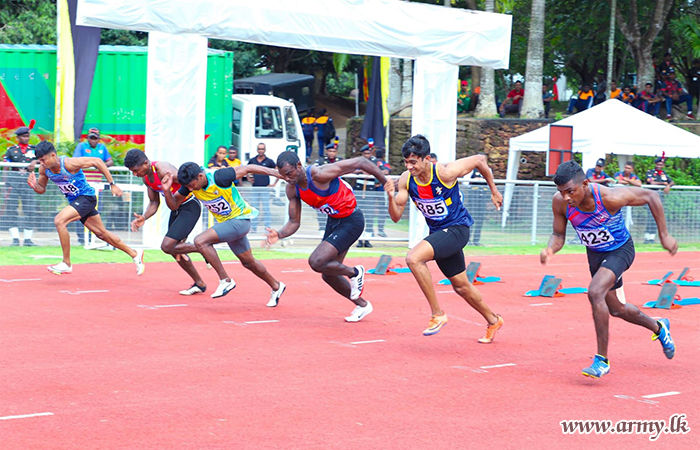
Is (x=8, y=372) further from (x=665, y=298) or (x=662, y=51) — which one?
(x=662, y=51)

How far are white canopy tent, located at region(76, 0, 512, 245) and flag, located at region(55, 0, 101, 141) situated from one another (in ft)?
12.8

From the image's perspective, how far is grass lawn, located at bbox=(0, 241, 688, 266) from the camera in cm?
1426

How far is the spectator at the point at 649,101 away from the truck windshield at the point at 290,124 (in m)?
10.3

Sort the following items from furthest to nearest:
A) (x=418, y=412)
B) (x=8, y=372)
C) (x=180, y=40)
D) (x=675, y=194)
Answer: (x=675, y=194)
(x=180, y=40)
(x=8, y=372)
(x=418, y=412)

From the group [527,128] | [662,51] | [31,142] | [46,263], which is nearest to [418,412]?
[46,263]

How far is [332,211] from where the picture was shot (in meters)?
9.65

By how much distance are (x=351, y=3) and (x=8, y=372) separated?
11.1 m

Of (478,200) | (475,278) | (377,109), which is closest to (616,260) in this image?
(475,278)

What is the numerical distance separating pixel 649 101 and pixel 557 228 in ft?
66.5

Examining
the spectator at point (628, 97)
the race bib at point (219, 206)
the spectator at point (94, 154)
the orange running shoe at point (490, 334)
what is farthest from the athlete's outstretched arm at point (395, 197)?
the spectator at point (628, 97)

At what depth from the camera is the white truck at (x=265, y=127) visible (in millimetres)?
22641

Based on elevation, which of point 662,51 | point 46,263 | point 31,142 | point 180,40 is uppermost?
point 662,51

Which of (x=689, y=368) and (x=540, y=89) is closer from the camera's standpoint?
(x=689, y=368)

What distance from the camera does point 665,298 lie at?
1159 centimetres
